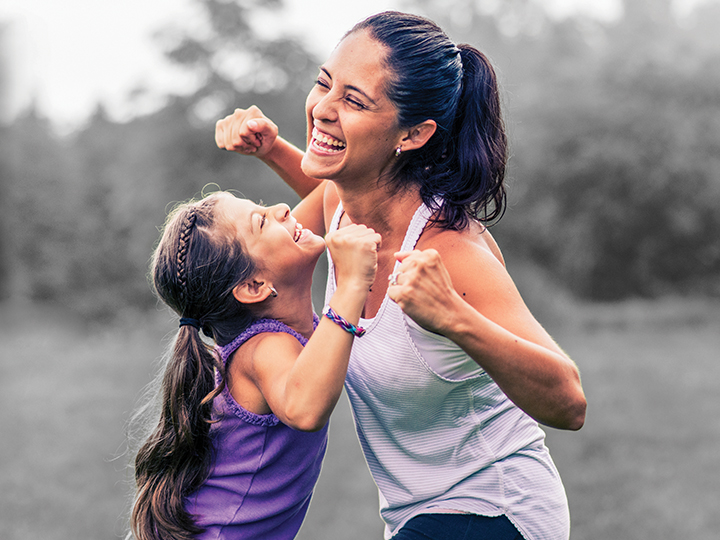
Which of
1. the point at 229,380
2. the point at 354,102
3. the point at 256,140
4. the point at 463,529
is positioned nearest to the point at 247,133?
the point at 256,140

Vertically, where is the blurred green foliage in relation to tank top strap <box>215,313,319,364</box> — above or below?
above

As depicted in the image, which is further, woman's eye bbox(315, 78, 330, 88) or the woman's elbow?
woman's eye bbox(315, 78, 330, 88)

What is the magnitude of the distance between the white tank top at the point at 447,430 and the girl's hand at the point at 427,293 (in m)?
0.29

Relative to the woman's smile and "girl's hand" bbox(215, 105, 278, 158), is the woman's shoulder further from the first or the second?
"girl's hand" bbox(215, 105, 278, 158)

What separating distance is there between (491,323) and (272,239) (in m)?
0.89

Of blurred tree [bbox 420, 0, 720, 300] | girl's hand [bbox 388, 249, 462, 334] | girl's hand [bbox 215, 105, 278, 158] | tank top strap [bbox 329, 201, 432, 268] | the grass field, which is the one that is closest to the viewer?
girl's hand [bbox 388, 249, 462, 334]

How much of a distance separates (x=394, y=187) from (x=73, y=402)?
11166mm

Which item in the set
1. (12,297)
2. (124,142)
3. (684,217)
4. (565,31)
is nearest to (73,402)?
(12,297)

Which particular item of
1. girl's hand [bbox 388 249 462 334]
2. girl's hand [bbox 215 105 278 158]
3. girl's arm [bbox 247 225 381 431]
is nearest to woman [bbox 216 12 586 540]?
girl's arm [bbox 247 225 381 431]

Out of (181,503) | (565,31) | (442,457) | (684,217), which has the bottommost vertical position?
(181,503)

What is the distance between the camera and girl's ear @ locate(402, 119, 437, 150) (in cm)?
240

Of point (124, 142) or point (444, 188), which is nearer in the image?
point (444, 188)

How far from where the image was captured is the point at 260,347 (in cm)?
239

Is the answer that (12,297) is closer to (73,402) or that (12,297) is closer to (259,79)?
(73,402)
